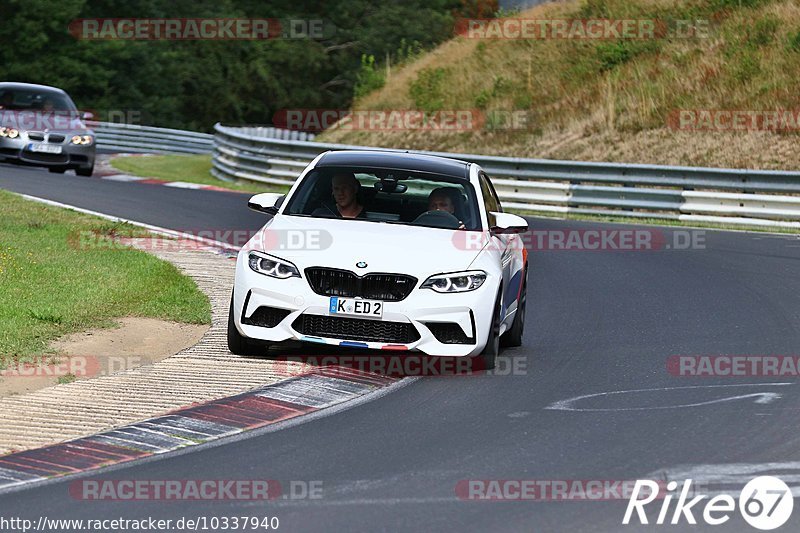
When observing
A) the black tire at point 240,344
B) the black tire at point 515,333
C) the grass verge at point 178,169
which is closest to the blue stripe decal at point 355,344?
the black tire at point 240,344

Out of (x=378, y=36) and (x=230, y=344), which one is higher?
(x=378, y=36)

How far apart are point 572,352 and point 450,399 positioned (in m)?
2.30

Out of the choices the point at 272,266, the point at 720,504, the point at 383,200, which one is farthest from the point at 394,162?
the point at 720,504

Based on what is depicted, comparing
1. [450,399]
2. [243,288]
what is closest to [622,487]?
[450,399]

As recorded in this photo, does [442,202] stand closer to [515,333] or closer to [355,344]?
[515,333]

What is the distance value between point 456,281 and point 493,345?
2.02 feet

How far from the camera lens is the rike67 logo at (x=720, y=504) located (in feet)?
20.9

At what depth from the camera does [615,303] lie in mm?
14469

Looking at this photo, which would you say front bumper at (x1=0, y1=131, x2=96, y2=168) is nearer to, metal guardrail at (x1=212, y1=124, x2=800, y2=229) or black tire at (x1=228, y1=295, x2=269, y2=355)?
metal guardrail at (x1=212, y1=124, x2=800, y2=229)

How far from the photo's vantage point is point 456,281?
10.1 m

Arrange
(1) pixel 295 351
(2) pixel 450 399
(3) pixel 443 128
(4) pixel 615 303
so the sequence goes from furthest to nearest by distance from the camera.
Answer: (3) pixel 443 128 < (4) pixel 615 303 < (1) pixel 295 351 < (2) pixel 450 399

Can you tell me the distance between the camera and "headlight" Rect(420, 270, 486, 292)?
9.95m

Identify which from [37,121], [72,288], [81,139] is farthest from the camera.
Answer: [81,139]

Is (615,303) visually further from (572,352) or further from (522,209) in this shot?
(522,209)
